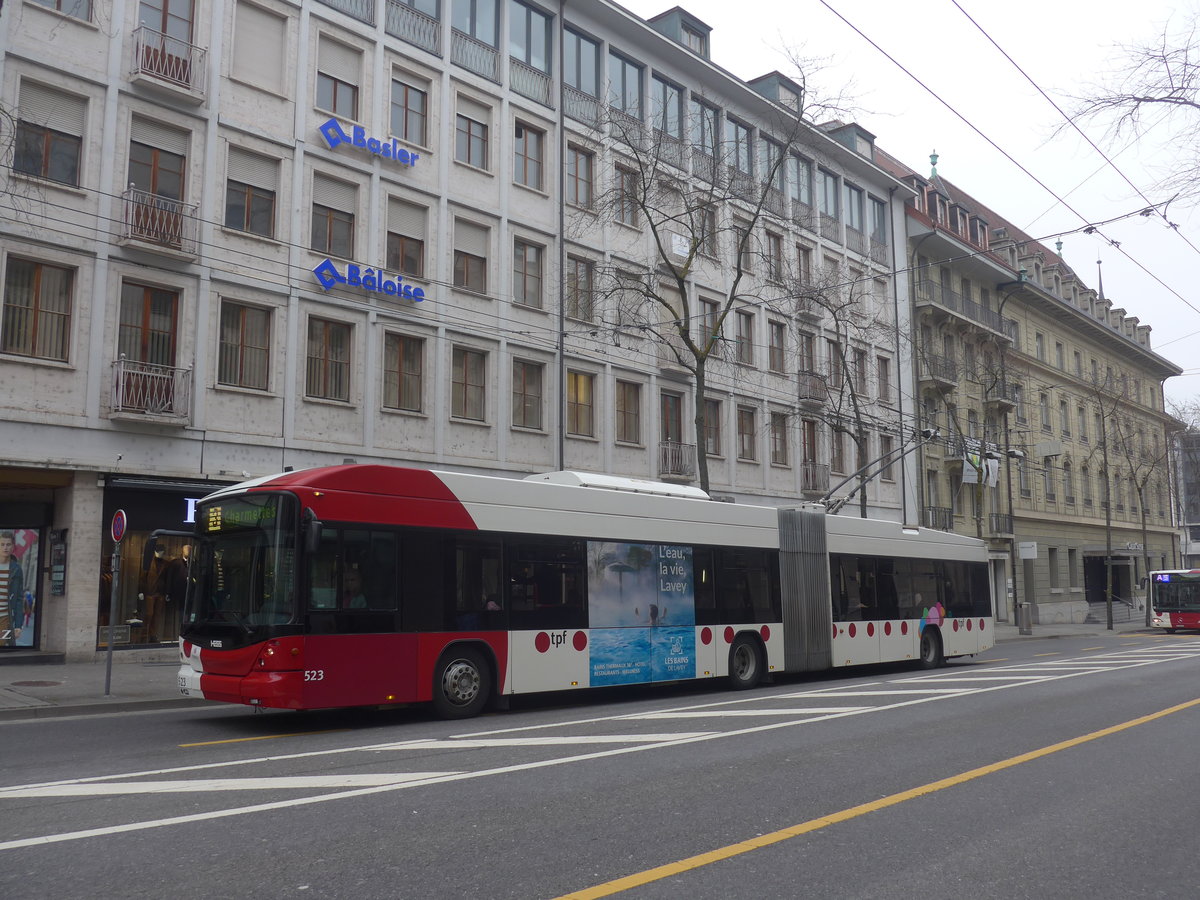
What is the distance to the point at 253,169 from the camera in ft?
72.1

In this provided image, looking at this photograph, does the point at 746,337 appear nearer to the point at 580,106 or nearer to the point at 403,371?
the point at 580,106

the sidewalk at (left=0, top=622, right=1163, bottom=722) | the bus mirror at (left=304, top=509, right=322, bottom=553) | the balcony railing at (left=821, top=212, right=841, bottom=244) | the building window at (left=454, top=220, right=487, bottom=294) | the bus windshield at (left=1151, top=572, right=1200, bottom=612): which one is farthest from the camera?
the bus windshield at (left=1151, top=572, right=1200, bottom=612)

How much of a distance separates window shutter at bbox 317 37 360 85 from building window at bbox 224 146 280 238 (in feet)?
9.04

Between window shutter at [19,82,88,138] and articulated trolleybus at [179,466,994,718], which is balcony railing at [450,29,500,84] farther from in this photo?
articulated trolleybus at [179,466,994,718]

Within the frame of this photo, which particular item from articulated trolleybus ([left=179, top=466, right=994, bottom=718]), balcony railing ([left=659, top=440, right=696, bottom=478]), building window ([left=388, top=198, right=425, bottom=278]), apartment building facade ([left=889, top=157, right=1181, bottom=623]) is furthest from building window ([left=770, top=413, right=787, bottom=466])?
articulated trolleybus ([left=179, top=466, right=994, bottom=718])

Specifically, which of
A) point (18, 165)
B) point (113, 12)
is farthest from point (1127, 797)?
point (113, 12)

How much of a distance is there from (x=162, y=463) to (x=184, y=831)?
15044 millimetres

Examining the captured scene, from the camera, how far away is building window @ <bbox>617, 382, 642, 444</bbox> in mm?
30203

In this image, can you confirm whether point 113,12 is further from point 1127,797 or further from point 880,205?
point 880,205

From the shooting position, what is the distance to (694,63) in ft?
108

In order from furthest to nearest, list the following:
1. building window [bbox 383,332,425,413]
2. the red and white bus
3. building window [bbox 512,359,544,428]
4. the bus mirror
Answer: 1. the red and white bus
2. building window [bbox 512,359,544,428]
3. building window [bbox 383,332,425,413]
4. the bus mirror

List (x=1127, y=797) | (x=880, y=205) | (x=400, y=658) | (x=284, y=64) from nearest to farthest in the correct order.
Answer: (x=1127, y=797), (x=400, y=658), (x=284, y=64), (x=880, y=205)

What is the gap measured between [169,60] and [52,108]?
246 cm

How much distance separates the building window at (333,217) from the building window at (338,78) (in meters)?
1.68
